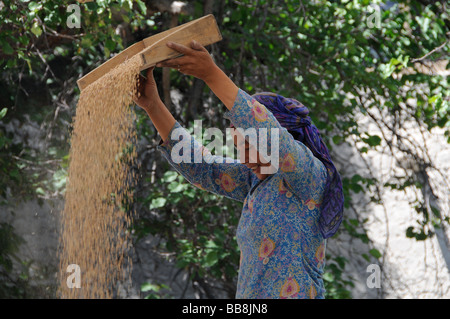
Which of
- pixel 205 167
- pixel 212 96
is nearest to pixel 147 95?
pixel 205 167

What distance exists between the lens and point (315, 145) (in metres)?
1.93

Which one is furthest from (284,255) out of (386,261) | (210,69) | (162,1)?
(386,261)

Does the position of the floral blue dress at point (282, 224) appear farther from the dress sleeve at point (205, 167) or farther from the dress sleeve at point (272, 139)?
the dress sleeve at point (205, 167)

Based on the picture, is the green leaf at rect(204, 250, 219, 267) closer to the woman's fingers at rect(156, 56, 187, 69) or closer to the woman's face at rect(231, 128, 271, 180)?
the woman's face at rect(231, 128, 271, 180)

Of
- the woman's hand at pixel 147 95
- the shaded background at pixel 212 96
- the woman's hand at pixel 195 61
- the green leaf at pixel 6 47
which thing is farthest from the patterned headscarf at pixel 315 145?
the shaded background at pixel 212 96

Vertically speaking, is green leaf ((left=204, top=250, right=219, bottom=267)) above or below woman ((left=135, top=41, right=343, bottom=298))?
above

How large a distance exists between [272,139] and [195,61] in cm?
29

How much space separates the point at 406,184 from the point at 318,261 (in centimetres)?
256

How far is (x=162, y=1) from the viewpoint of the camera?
393 cm

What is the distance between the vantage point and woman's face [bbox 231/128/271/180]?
5.90ft

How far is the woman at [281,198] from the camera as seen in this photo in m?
1.75

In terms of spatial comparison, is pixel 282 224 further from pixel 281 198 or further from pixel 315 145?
pixel 315 145

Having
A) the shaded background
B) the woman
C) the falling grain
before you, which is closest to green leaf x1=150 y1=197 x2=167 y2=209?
the shaded background

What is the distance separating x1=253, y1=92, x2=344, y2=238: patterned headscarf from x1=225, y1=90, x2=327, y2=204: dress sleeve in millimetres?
111
